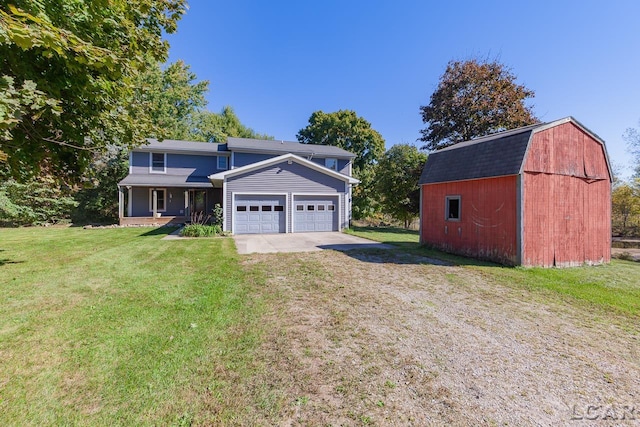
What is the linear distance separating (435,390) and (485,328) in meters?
1.85

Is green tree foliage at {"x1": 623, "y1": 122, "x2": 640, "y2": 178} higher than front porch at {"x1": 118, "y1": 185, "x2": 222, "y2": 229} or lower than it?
higher

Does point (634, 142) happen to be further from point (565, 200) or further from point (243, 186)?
point (243, 186)

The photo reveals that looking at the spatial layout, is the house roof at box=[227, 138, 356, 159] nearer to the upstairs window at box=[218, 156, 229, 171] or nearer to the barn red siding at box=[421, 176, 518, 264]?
the upstairs window at box=[218, 156, 229, 171]

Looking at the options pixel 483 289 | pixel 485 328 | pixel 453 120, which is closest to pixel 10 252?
pixel 485 328

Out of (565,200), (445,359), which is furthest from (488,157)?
(445,359)

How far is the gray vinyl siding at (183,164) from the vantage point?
19.0 m

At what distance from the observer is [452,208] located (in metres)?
10.1

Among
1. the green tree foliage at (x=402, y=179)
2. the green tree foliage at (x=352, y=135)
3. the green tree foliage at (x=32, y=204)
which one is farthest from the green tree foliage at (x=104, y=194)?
the green tree foliage at (x=352, y=135)

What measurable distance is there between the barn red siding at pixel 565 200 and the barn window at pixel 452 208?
2.32 metres

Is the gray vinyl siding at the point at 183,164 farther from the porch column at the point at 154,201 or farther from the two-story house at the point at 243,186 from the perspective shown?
the porch column at the point at 154,201

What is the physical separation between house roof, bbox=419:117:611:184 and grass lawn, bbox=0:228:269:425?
7.72 meters

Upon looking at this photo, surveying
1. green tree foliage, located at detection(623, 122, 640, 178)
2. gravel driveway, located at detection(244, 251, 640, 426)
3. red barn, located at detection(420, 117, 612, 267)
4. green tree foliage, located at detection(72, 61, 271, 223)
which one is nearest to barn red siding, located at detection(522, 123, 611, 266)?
red barn, located at detection(420, 117, 612, 267)

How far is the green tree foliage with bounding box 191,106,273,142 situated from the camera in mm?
32062

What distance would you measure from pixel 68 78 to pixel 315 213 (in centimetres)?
1277
